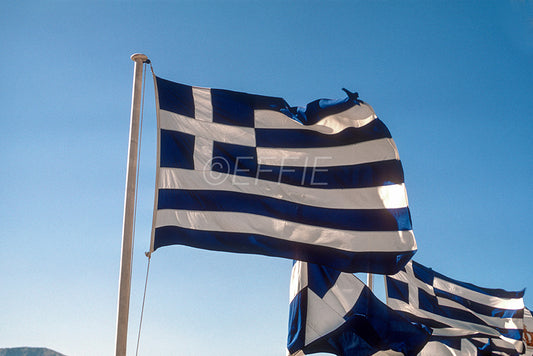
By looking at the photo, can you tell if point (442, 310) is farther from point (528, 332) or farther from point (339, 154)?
point (339, 154)

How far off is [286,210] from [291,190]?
1.55ft

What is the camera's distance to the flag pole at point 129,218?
8211 millimetres

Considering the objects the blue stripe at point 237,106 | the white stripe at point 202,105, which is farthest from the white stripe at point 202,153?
the blue stripe at point 237,106

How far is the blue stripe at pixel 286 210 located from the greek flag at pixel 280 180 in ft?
0.07

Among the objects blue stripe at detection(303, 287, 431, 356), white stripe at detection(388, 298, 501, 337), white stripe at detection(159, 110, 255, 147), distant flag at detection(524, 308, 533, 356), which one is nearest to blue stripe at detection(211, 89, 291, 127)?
white stripe at detection(159, 110, 255, 147)

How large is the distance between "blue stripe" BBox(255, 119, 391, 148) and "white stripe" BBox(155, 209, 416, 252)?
1.81 meters

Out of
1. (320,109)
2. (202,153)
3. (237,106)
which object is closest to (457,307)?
(320,109)

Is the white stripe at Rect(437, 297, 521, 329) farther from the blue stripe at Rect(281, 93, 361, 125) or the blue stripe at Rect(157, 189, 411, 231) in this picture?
the blue stripe at Rect(281, 93, 361, 125)

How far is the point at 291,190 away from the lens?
1140 cm

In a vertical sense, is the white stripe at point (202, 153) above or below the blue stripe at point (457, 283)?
above

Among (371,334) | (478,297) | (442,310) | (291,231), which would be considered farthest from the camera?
(478,297)

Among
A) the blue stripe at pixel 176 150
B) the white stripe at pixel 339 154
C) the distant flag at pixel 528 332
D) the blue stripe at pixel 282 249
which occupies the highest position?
the white stripe at pixel 339 154

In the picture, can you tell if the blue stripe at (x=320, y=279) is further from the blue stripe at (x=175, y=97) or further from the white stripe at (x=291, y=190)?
the blue stripe at (x=175, y=97)

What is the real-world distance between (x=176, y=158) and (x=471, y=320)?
15813 mm
